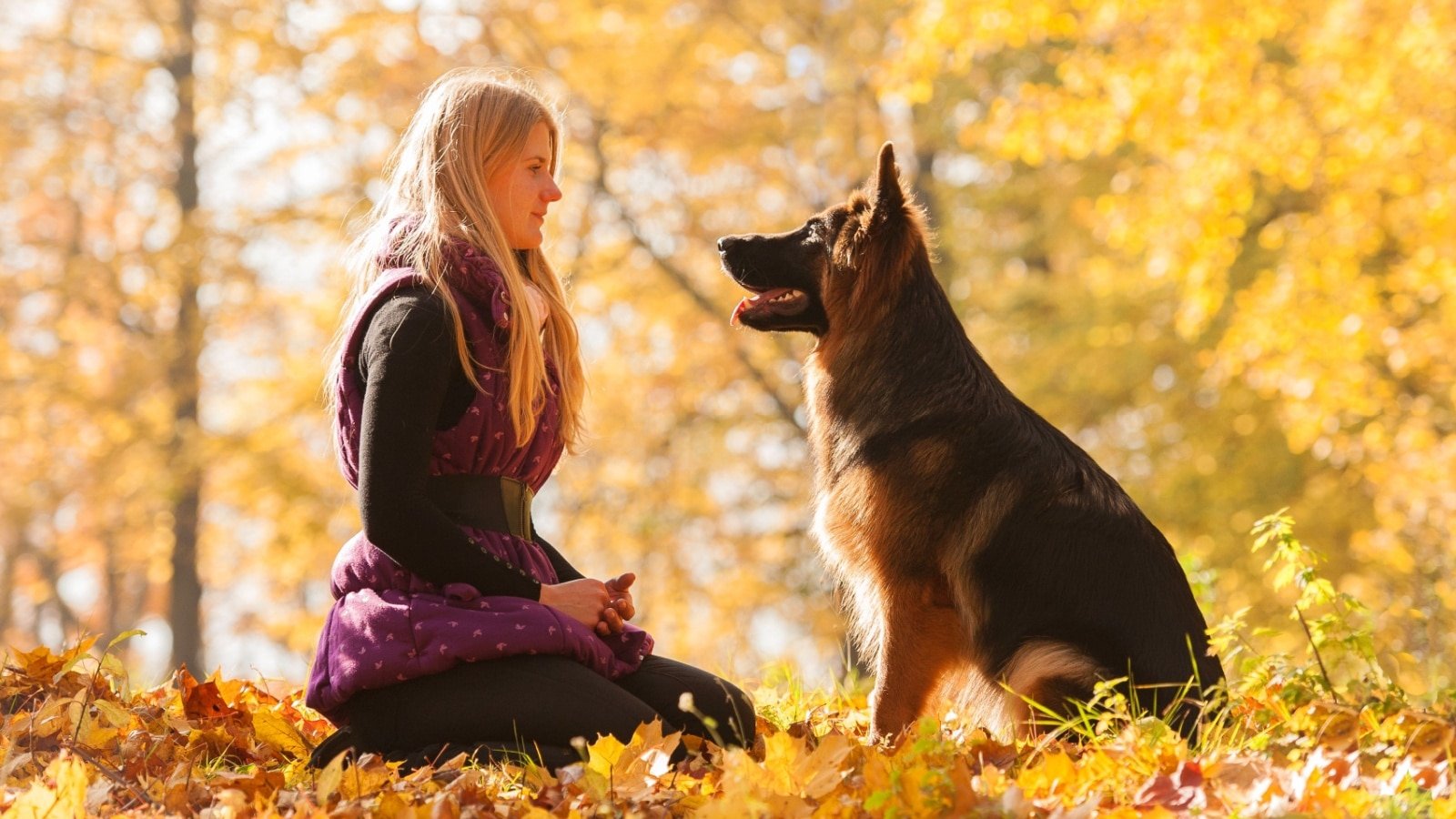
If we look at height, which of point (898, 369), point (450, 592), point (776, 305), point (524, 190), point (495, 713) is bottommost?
point (495, 713)

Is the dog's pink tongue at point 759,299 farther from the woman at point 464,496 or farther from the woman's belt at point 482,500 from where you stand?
Result: the woman's belt at point 482,500

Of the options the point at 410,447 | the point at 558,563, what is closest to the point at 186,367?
the point at 558,563

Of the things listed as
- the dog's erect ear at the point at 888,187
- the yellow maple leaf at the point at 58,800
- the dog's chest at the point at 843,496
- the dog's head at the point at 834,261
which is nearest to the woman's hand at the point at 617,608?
the dog's chest at the point at 843,496

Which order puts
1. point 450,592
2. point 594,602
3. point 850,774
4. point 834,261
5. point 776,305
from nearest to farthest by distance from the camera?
point 850,774 → point 450,592 → point 594,602 → point 834,261 → point 776,305

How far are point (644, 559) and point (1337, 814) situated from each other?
43.1ft

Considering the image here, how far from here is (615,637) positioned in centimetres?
369

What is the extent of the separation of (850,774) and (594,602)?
0.95 meters

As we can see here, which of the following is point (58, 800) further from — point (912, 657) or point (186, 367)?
point (186, 367)

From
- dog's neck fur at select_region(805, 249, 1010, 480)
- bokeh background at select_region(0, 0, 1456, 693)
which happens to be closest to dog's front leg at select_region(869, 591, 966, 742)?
dog's neck fur at select_region(805, 249, 1010, 480)

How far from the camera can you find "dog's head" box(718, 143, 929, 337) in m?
4.32

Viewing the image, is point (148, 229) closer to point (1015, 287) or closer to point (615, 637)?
point (1015, 287)

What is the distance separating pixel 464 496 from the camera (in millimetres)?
3410

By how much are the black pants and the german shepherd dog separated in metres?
0.96

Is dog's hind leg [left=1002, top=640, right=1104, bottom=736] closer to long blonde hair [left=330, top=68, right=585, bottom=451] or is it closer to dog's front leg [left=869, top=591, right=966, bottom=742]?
dog's front leg [left=869, top=591, right=966, bottom=742]
